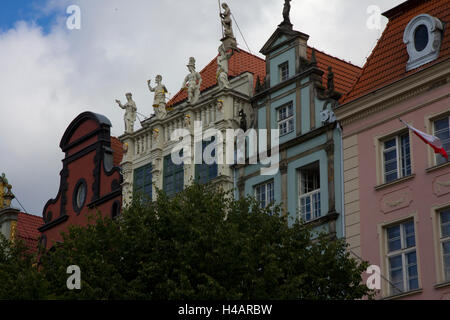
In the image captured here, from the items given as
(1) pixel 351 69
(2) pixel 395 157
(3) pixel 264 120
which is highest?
(1) pixel 351 69

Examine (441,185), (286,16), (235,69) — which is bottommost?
(441,185)

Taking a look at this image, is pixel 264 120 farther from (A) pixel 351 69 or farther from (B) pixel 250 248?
(B) pixel 250 248

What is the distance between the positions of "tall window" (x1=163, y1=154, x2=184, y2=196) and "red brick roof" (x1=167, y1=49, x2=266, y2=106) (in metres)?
3.17

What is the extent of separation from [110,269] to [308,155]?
10931 mm

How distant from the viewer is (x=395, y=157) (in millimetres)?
35688

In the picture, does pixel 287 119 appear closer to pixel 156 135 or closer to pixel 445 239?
pixel 156 135

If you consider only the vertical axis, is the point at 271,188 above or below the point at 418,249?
above

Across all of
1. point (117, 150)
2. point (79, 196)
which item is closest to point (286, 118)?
point (117, 150)

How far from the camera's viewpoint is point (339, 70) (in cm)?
4212

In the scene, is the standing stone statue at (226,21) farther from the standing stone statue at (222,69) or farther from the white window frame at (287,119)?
the white window frame at (287,119)

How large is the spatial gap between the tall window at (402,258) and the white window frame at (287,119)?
6.82 metres

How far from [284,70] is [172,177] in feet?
21.1

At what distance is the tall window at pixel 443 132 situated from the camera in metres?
34.0

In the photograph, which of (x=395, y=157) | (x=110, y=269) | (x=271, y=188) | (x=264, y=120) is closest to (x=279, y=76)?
(x=264, y=120)
